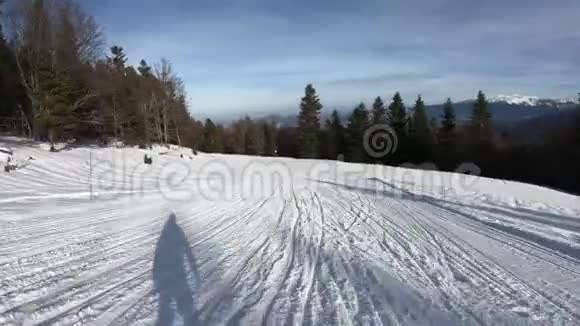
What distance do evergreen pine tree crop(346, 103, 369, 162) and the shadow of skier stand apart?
4081 centimetres

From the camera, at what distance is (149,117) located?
3641 centimetres

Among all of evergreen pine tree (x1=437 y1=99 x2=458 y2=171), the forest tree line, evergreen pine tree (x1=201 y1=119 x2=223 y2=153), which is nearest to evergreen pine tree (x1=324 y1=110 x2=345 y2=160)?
the forest tree line

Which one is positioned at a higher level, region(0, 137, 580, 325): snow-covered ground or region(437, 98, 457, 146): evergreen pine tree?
region(437, 98, 457, 146): evergreen pine tree

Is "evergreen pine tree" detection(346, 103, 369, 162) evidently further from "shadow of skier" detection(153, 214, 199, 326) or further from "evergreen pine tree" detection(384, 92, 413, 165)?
"shadow of skier" detection(153, 214, 199, 326)

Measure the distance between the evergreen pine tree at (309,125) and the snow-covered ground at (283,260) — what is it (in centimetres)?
3916

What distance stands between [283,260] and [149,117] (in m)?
34.5

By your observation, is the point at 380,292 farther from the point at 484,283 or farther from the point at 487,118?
the point at 487,118

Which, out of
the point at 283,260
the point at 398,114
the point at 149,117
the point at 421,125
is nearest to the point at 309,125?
the point at 398,114

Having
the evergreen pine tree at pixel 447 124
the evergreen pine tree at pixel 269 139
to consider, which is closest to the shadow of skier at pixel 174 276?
the evergreen pine tree at pixel 447 124

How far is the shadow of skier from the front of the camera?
3721 millimetres

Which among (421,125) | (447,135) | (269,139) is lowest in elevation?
(447,135)

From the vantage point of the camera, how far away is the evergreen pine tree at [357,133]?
46.4 meters

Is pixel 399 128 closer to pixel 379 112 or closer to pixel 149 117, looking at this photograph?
pixel 379 112

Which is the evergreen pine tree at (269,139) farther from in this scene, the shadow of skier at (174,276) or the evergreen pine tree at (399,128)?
the shadow of skier at (174,276)
